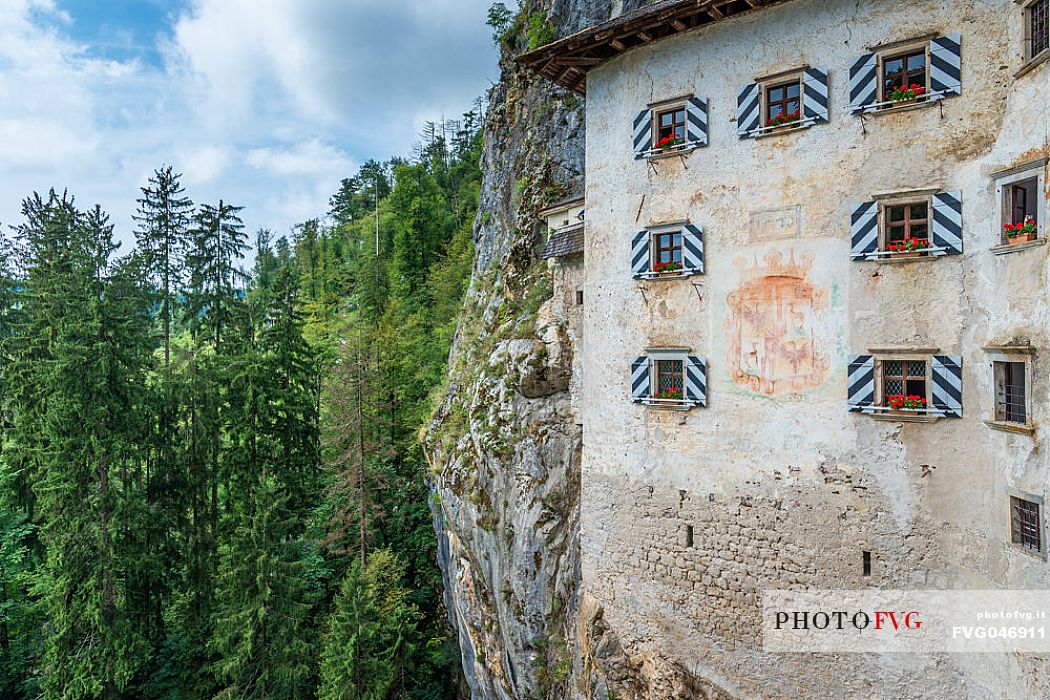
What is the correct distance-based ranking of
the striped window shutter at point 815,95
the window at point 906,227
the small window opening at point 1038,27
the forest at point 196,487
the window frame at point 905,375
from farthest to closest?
1. the forest at point 196,487
2. the striped window shutter at point 815,95
3. the window at point 906,227
4. the window frame at point 905,375
5. the small window opening at point 1038,27

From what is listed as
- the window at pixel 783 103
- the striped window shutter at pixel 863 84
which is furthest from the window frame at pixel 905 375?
→ the window at pixel 783 103

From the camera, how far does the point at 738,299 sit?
10.5m

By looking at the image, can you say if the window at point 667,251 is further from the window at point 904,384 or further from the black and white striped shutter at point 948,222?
the black and white striped shutter at point 948,222

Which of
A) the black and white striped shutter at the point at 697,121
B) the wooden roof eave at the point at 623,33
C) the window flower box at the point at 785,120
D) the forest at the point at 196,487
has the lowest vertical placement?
the forest at the point at 196,487

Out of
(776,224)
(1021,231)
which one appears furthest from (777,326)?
(1021,231)

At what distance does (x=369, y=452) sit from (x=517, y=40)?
16027mm

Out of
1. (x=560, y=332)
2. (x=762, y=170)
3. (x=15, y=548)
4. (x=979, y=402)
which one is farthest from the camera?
(x=15, y=548)

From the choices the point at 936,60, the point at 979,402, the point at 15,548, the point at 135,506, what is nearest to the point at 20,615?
the point at 15,548

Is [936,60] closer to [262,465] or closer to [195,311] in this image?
[262,465]

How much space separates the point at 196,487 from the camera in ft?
68.7

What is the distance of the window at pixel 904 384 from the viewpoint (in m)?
9.08

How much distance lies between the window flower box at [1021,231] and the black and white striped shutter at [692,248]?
4440mm

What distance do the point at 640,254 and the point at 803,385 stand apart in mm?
3862

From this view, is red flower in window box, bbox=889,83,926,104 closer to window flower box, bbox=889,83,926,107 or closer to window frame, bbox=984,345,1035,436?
window flower box, bbox=889,83,926,107
